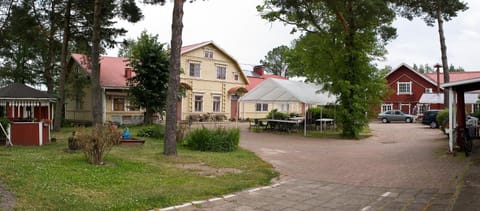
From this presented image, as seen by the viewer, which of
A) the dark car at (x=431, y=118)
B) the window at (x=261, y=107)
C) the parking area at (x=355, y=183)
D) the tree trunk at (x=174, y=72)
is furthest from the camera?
the window at (x=261, y=107)

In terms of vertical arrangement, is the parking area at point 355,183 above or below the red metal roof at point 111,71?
below

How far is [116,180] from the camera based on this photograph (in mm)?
7465

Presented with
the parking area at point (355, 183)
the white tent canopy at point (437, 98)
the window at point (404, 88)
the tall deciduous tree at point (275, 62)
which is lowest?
the parking area at point (355, 183)

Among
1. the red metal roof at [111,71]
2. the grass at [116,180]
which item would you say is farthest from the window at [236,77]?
the grass at [116,180]

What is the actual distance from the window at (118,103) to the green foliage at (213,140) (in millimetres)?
15621

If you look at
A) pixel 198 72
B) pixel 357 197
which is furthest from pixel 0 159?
pixel 198 72

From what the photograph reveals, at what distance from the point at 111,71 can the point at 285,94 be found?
13.9m

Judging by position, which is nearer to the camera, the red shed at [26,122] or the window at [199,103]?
the red shed at [26,122]

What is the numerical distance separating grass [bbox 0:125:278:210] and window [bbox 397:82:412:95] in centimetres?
3892

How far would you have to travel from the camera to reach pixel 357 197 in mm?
6926

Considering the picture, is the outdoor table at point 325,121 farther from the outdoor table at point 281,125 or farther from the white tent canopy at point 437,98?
the white tent canopy at point 437,98

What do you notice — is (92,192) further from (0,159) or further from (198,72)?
(198,72)

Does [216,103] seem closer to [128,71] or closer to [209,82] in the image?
[209,82]

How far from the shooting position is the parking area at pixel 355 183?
6.34 meters
